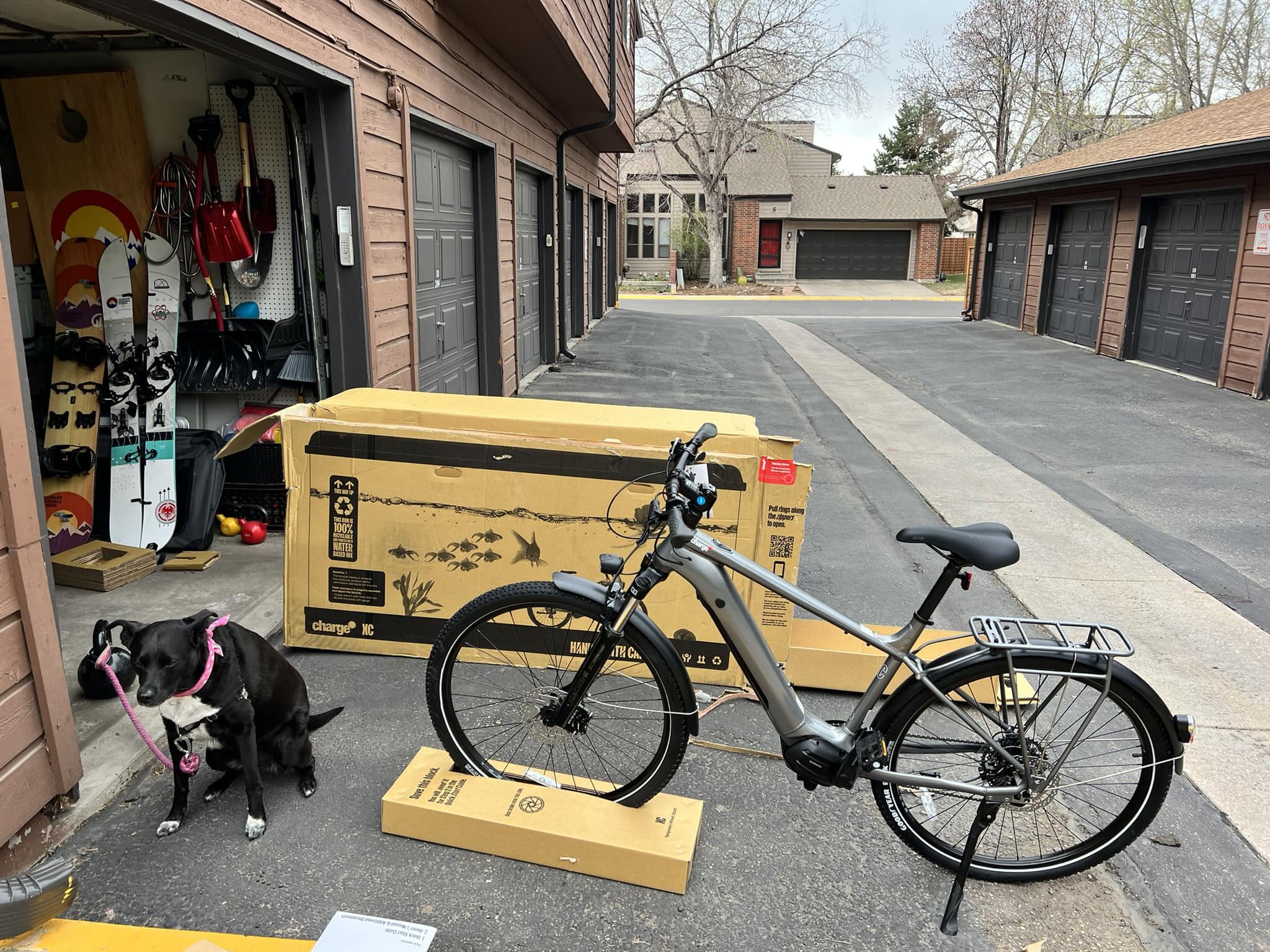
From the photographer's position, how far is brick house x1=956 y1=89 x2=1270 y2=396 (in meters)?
10.8

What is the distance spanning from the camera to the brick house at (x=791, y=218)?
3538cm

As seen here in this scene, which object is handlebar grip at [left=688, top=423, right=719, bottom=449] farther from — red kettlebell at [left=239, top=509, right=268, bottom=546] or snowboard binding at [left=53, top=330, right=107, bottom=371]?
snowboard binding at [left=53, top=330, right=107, bottom=371]

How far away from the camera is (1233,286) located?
1113cm

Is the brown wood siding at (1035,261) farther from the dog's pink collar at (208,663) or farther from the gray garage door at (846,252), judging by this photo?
the gray garage door at (846,252)

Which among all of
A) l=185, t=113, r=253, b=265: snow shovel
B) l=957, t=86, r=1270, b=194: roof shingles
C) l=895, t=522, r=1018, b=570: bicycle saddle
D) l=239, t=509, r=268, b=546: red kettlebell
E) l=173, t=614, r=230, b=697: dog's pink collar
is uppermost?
l=957, t=86, r=1270, b=194: roof shingles

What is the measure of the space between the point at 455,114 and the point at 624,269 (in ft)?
103

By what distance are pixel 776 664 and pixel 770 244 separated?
3549 cm

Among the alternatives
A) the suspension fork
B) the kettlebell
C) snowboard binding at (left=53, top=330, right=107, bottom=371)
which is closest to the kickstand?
the suspension fork

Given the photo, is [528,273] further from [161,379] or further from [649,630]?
[649,630]

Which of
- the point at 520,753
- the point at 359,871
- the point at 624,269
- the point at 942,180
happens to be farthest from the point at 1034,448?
the point at 942,180

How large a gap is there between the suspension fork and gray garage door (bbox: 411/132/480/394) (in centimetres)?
419

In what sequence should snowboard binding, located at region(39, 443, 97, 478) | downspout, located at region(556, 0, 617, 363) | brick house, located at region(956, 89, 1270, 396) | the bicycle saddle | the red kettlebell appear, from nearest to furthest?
the bicycle saddle
snowboard binding, located at region(39, 443, 97, 478)
the red kettlebell
brick house, located at region(956, 89, 1270, 396)
downspout, located at region(556, 0, 617, 363)

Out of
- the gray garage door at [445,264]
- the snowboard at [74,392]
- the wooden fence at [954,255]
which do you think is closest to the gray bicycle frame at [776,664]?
the snowboard at [74,392]

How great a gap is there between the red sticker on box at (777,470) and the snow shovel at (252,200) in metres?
3.25
